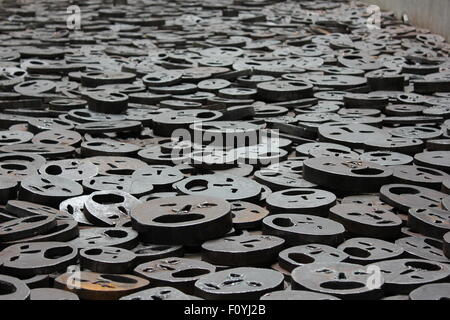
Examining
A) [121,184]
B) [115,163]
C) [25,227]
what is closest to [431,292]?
[25,227]

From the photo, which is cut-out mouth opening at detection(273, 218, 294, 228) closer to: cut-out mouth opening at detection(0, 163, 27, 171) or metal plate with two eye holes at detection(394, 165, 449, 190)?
metal plate with two eye holes at detection(394, 165, 449, 190)

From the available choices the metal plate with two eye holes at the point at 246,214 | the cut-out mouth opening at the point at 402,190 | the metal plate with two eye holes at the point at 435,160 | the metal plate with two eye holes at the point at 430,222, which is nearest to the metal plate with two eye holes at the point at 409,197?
the cut-out mouth opening at the point at 402,190

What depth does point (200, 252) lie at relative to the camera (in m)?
3.68

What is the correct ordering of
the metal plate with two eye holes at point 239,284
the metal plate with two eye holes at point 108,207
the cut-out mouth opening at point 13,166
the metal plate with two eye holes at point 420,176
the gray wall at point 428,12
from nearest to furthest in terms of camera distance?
the metal plate with two eye holes at point 239,284 < the metal plate with two eye holes at point 108,207 < the metal plate with two eye holes at point 420,176 < the cut-out mouth opening at point 13,166 < the gray wall at point 428,12

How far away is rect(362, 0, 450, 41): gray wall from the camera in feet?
33.4

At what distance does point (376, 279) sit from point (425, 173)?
63.9 inches

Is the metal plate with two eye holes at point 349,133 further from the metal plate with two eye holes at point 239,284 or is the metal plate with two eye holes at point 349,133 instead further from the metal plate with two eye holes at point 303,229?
the metal plate with two eye holes at point 239,284

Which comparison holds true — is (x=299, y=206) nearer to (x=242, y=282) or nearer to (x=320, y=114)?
(x=242, y=282)

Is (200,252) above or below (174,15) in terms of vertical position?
below

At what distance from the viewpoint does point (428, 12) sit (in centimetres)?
1084

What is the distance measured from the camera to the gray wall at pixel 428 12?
10188mm

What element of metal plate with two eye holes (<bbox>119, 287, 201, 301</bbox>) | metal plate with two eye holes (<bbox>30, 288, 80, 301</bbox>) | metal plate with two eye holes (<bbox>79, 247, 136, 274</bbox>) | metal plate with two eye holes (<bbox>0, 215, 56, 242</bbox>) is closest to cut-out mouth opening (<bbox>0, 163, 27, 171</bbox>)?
metal plate with two eye holes (<bbox>0, 215, 56, 242</bbox>)

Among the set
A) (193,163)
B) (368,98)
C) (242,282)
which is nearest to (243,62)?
(368,98)

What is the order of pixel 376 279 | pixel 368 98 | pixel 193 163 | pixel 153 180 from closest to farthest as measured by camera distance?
pixel 376 279
pixel 153 180
pixel 193 163
pixel 368 98
